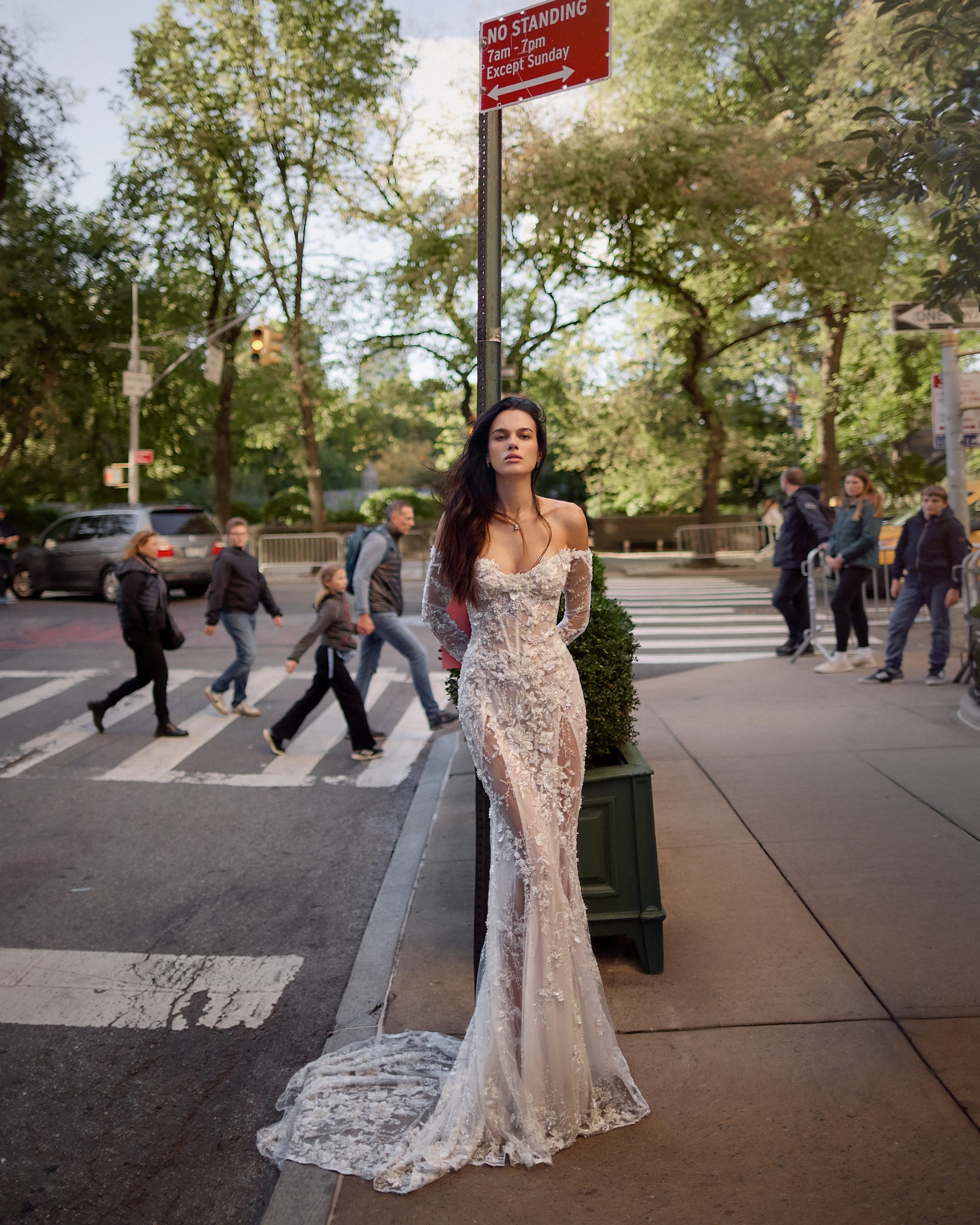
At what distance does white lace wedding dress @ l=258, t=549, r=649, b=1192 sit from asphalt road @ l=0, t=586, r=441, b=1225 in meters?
0.35

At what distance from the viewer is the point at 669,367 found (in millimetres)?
29328

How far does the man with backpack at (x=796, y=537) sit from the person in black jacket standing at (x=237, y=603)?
5485 millimetres

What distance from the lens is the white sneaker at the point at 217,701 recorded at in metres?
10.7

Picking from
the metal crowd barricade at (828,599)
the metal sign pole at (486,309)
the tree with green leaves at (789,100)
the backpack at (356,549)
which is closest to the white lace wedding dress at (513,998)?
the metal sign pole at (486,309)

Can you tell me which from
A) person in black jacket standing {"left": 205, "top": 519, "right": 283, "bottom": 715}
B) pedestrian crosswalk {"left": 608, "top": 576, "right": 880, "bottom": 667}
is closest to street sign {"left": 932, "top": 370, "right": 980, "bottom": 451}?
pedestrian crosswalk {"left": 608, "top": 576, "right": 880, "bottom": 667}

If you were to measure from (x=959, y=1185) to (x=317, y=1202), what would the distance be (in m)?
1.69

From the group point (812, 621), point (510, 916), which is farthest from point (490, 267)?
point (812, 621)

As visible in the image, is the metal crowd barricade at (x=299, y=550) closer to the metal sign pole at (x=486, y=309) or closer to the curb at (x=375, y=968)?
A: the curb at (x=375, y=968)

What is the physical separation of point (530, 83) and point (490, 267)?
0.72 metres

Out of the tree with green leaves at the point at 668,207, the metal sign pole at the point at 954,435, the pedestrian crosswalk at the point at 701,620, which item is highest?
the tree with green leaves at the point at 668,207

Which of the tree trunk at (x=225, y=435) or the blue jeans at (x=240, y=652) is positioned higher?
the tree trunk at (x=225, y=435)

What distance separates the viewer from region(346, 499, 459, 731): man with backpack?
9.55m

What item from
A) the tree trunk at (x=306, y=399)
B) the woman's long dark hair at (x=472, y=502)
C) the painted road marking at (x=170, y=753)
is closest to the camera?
the woman's long dark hair at (x=472, y=502)

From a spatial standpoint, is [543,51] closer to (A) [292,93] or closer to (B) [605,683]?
(B) [605,683]
